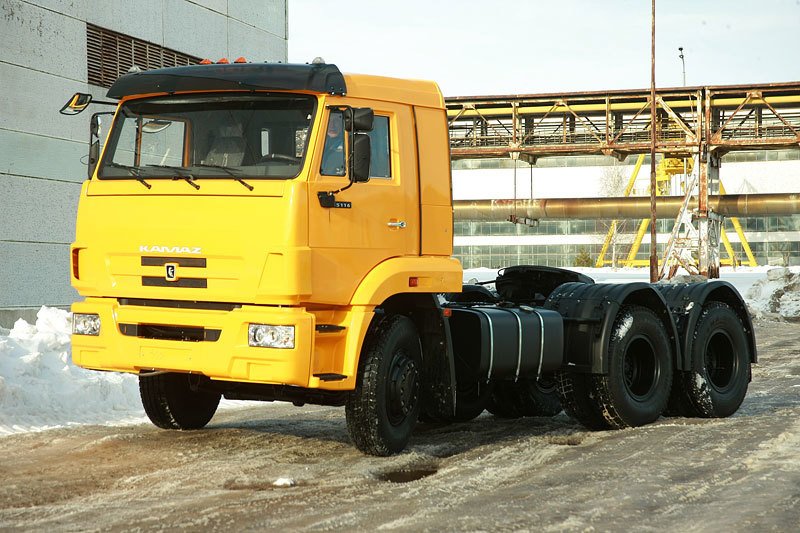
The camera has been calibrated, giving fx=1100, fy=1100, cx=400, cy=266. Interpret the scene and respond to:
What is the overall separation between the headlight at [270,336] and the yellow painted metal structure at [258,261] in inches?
1.6

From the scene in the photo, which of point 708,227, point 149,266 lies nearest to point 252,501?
point 149,266

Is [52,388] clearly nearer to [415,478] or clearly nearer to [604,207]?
[415,478]

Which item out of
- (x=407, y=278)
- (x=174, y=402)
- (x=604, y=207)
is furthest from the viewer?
(x=604, y=207)

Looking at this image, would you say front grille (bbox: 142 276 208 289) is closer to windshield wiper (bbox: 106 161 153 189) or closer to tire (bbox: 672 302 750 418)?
windshield wiper (bbox: 106 161 153 189)

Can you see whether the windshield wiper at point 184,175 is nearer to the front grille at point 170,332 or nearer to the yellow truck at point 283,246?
the yellow truck at point 283,246

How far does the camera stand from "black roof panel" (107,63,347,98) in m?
8.16

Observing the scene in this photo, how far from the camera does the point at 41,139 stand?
1673 centimetres

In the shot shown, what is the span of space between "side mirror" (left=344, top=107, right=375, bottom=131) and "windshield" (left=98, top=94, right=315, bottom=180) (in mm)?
306

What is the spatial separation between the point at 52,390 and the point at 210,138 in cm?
428

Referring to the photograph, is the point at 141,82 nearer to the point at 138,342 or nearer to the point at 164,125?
the point at 164,125

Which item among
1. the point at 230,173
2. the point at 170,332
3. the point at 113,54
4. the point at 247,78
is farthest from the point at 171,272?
the point at 113,54

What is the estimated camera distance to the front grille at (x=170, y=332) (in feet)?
26.4

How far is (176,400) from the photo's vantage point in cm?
1019

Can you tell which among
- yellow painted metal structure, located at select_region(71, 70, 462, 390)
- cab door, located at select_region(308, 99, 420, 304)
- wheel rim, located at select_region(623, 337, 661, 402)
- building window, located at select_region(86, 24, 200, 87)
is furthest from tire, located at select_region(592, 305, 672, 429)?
building window, located at select_region(86, 24, 200, 87)
